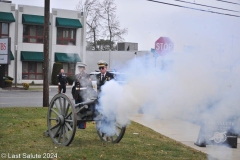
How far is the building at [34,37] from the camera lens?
38.2m

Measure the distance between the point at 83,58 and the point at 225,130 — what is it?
32709 millimetres

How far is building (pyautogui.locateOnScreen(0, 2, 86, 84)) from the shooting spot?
1502 inches

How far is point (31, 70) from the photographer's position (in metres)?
39.8

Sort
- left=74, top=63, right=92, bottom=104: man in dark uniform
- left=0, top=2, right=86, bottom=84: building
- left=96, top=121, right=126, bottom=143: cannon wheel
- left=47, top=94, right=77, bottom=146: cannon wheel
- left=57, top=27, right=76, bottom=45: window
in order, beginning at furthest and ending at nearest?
1. left=57, top=27, right=76, bottom=45: window
2. left=0, top=2, right=86, bottom=84: building
3. left=74, top=63, right=92, bottom=104: man in dark uniform
4. left=96, top=121, right=126, bottom=143: cannon wheel
5. left=47, top=94, right=77, bottom=146: cannon wheel

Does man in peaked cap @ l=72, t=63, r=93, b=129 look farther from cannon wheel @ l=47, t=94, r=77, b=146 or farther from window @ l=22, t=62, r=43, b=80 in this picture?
window @ l=22, t=62, r=43, b=80

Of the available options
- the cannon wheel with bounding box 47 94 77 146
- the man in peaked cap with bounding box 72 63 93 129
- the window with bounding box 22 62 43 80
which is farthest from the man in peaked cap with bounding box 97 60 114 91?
the window with bounding box 22 62 43 80

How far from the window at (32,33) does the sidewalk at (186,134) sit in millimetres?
28654

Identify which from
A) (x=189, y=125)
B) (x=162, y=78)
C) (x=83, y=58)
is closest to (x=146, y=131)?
(x=189, y=125)

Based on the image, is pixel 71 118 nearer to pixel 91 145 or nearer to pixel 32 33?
pixel 91 145

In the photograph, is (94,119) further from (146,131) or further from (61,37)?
(61,37)

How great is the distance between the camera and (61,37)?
1699 inches

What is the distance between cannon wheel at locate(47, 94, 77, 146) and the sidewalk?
156cm

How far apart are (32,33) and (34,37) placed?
46 centimetres

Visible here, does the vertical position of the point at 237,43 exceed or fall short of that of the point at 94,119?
it exceeds it
